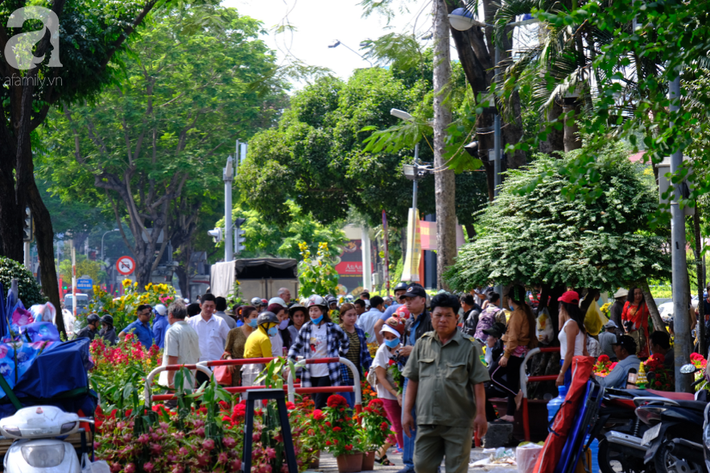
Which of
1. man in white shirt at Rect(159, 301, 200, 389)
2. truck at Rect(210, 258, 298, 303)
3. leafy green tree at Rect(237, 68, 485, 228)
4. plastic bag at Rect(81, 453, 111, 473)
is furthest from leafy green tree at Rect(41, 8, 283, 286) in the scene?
plastic bag at Rect(81, 453, 111, 473)

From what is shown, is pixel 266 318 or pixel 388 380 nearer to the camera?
pixel 388 380

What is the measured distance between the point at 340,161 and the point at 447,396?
80.9 feet

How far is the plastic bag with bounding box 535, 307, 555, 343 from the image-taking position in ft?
35.4

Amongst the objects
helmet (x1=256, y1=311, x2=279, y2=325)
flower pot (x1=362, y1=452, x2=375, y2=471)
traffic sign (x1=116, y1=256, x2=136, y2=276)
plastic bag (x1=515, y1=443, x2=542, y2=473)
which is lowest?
flower pot (x1=362, y1=452, x2=375, y2=471)

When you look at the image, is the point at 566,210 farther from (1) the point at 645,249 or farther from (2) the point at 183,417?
(2) the point at 183,417

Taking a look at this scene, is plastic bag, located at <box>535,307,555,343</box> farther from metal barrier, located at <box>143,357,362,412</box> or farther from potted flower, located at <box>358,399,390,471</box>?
potted flower, located at <box>358,399,390,471</box>

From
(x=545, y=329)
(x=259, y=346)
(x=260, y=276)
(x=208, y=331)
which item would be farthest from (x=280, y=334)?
(x=260, y=276)

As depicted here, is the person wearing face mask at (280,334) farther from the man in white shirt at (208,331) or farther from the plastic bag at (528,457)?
the plastic bag at (528,457)

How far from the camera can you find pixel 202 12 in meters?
12.6

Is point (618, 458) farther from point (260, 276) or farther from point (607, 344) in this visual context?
point (260, 276)

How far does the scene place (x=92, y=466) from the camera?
20.1 ft

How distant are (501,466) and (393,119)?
2272 centimetres

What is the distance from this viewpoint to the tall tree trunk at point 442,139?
15766mm

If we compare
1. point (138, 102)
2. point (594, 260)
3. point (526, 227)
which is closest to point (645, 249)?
point (594, 260)
